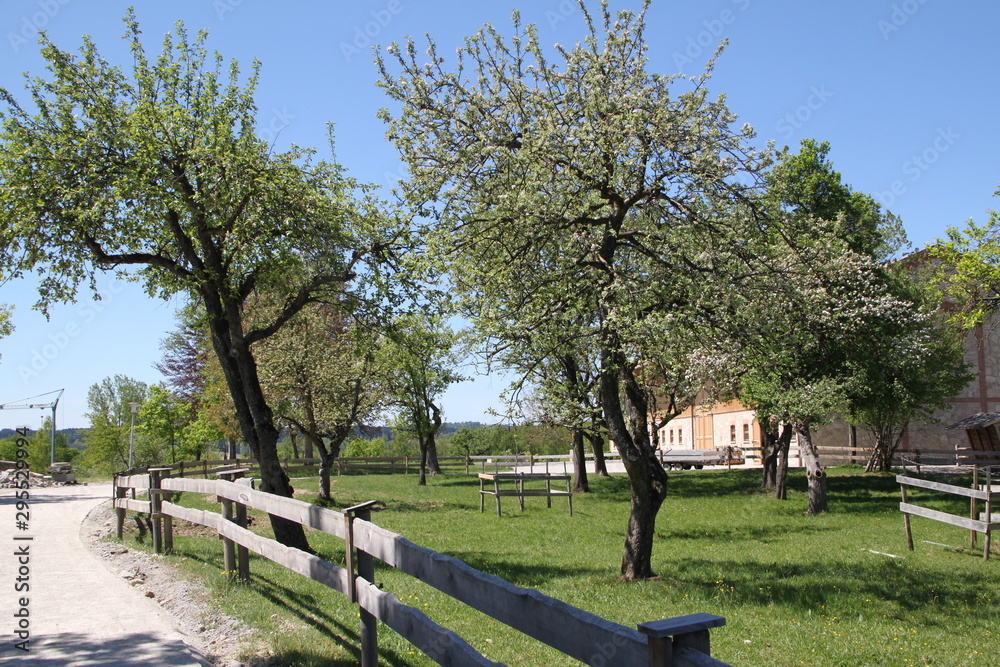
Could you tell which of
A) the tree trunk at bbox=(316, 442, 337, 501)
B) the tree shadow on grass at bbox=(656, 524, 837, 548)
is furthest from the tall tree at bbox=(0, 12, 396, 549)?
the tree trunk at bbox=(316, 442, 337, 501)

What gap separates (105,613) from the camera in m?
6.74

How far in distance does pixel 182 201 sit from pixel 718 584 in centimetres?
936

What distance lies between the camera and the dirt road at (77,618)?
534 cm

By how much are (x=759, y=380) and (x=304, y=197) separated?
14.5 m

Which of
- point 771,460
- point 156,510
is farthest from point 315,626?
point 771,460

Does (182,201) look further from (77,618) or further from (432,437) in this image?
(432,437)

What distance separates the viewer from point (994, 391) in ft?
145

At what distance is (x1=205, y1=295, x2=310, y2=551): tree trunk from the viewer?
1170 centimetres

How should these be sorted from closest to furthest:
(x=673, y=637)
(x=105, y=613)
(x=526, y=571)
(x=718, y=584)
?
(x=673, y=637), (x=105, y=613), (x=718, y=584), (x=526, y=571)

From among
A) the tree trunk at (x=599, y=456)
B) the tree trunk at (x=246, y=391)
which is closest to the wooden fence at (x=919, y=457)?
the tree trunk at (x=599, y=456)

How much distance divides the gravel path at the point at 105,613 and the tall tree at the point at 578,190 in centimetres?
501

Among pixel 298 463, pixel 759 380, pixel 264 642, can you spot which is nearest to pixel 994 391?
pixel 759 380

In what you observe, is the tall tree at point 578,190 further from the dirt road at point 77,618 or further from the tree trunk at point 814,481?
the tree trunk at point 814,481

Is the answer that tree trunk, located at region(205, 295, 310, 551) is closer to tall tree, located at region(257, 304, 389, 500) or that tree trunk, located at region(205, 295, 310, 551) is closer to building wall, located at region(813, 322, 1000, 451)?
tall tree, located at region(257, 304, 389, 500)
